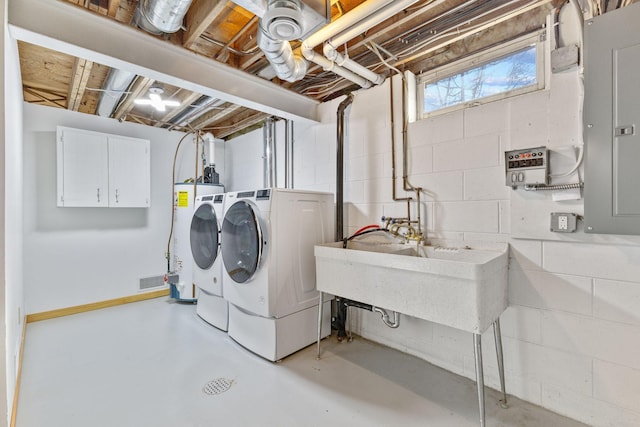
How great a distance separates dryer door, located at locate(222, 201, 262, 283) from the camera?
7.80 ft

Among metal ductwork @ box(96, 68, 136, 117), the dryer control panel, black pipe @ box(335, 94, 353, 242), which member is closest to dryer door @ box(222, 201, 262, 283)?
black pipe @ box(335, 94, 353, 242)

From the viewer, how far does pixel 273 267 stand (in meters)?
2.34

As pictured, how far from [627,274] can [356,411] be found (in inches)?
67.8

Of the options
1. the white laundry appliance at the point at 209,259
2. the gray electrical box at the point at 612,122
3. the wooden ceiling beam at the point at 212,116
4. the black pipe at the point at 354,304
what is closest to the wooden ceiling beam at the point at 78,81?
the wooden ceiling beam at the point at 212,116

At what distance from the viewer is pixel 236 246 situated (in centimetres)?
262

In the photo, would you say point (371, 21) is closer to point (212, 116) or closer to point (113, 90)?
point (113, 90)

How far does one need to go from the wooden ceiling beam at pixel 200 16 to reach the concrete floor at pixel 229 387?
2.51m

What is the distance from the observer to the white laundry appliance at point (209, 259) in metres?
2.93

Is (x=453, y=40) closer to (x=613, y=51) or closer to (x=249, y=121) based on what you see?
(x=613, y=51)

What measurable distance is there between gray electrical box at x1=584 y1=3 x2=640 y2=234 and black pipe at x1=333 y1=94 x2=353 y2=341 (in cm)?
178

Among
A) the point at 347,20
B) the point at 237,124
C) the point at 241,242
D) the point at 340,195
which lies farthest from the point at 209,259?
the point at 347,20

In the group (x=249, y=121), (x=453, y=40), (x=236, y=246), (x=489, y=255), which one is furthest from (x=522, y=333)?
(x=249, y=121)

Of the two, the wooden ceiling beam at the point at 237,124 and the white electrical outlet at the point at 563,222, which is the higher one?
the wooden ceiling beam at the point at 237,124

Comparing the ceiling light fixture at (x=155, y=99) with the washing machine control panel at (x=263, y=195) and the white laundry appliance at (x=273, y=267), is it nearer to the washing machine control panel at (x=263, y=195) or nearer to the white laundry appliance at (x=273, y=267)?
the white laundry appliance at (x=273, y=267)
